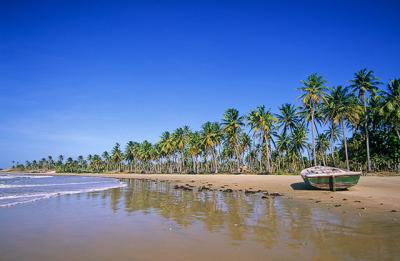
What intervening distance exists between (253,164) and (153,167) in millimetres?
54105

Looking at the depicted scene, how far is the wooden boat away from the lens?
2011 cm

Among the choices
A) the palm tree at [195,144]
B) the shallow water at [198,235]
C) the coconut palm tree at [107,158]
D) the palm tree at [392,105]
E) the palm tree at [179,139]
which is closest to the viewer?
the shallow water at [198,235]

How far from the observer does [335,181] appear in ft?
66.4

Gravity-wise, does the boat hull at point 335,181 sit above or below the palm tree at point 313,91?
below

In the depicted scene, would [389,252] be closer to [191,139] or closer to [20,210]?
[20,210]

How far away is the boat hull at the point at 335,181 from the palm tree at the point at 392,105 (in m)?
28.0

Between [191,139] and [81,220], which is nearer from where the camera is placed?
[81,220]

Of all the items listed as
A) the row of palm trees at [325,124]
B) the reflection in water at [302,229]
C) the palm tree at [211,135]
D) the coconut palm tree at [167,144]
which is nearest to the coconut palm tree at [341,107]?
the row of palm trees at [325,124]

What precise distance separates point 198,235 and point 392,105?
1722 inches

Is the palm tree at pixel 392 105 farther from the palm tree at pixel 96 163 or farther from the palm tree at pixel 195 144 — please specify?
the palm tree at pixel 96 163

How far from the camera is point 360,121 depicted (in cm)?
5041

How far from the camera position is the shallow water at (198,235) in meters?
7.11

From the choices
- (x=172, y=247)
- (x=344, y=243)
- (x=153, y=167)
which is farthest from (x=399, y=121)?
(x=153, y=167)

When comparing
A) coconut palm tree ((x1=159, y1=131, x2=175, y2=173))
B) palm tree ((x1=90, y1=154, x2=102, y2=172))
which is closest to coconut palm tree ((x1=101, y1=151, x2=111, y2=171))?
palm tree ((x1=90, y1=154, x2=102, y2=172))
